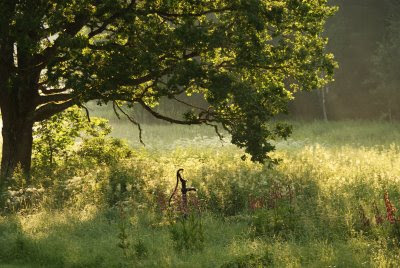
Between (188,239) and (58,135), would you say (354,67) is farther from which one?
(188,239)

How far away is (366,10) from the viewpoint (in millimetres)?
48438

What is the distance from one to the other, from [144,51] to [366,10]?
127ft

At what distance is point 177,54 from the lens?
15609 mm

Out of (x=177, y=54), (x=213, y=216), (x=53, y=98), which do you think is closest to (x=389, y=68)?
(x=177, y=54)

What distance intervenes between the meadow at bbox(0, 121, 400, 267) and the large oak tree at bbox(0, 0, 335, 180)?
5.08ft

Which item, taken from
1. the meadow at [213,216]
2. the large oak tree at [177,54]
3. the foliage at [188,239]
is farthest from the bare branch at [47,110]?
the foliage at [188,239]

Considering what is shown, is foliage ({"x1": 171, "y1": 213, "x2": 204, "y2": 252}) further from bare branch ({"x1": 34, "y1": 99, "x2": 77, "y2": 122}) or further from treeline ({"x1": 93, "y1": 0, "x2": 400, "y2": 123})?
treeline ({"x1": 93, "y1": 0, "x2": 400, "y2": 123})

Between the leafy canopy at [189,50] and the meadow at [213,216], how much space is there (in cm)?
160

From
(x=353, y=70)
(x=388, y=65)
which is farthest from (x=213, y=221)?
(x=353, y=70)

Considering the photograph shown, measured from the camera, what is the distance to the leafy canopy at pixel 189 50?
43.7ft

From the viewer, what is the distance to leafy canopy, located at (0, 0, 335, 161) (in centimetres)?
1333

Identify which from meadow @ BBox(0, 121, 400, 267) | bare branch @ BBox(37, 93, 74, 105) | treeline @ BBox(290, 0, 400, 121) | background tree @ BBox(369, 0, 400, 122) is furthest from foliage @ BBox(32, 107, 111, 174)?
treeline @ BBox(290, 0, 400, 121)

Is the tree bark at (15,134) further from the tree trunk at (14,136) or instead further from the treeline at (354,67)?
the treeline at (354,67)

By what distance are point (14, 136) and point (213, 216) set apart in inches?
315
